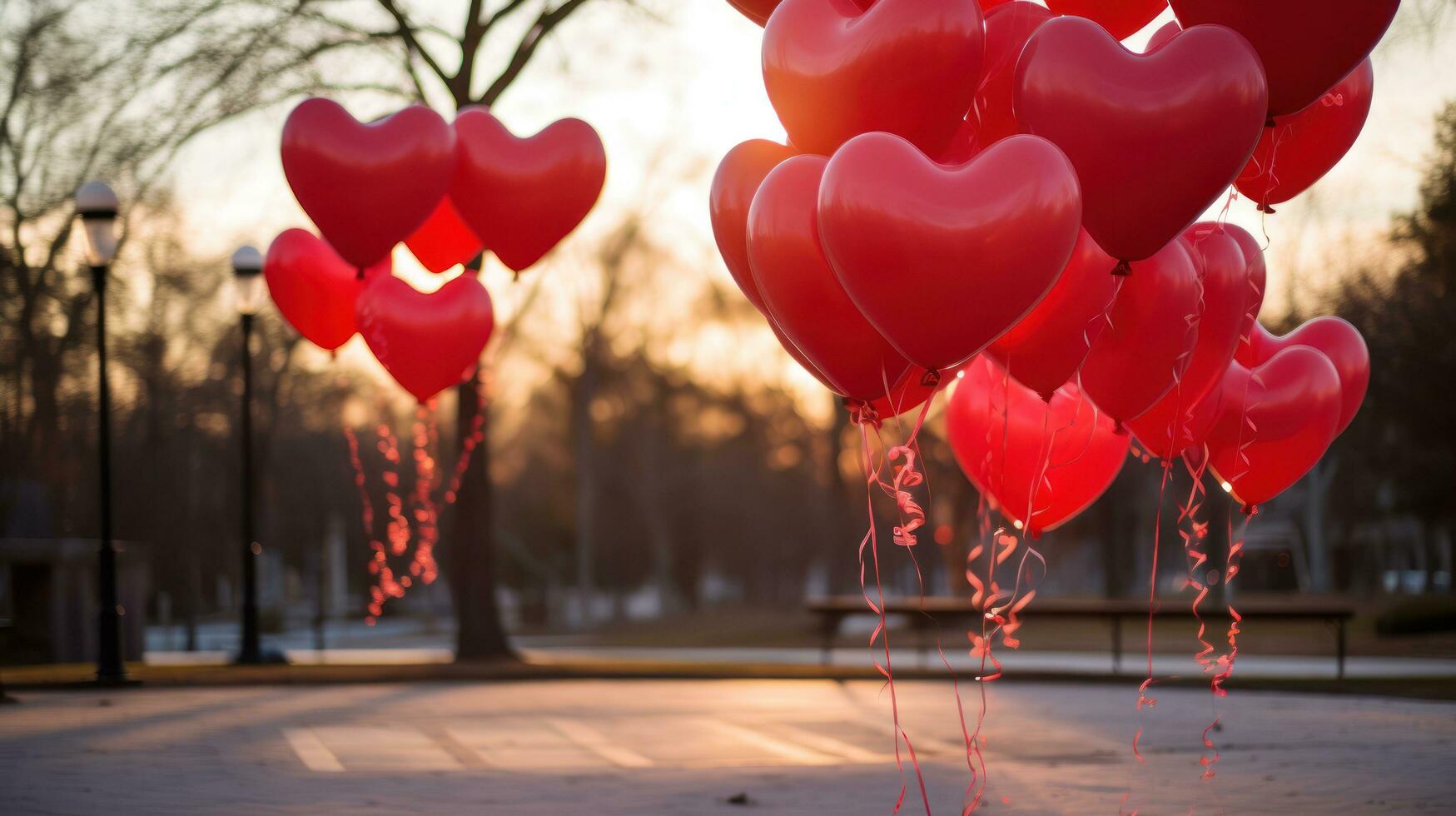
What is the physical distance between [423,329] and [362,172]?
1345mm

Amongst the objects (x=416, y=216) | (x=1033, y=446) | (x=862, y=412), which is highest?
(x=416, y=216)

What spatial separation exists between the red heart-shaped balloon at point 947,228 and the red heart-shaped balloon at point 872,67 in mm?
461

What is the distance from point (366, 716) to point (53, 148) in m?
17.8

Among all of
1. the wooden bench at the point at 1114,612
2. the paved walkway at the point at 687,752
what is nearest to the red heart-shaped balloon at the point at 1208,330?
the paved walkway at the point at 687,752

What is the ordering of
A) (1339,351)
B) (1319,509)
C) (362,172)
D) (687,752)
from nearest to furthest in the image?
(1339,351) → (362,172) → (687,752) → (1319,509)

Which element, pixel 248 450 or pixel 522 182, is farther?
pixel 248 450

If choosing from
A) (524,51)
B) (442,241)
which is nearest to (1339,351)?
(442,241)

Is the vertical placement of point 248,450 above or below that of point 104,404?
below

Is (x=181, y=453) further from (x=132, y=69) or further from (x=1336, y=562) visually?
(x=1336, y=562)

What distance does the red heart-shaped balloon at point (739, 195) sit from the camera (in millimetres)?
6930

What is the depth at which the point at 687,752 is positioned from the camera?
10031 mm

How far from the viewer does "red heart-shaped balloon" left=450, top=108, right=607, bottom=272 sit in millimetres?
9500

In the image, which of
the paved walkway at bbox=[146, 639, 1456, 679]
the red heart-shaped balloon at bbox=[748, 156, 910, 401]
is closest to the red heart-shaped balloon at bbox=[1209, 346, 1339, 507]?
the red heart-shaped balloon at bbox=[748, 156, 910, 401]

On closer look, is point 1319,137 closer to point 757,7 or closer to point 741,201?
point 757,7
